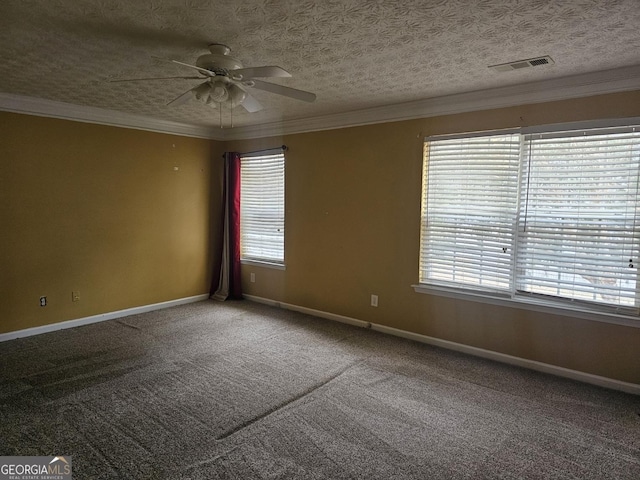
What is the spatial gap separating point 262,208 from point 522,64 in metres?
3.61

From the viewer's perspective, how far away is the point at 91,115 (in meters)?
4.41

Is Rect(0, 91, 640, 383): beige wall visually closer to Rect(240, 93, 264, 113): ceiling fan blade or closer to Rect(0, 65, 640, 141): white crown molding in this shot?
Rect(0, 65, 640, 141): white crown molding

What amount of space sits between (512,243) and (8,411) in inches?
158

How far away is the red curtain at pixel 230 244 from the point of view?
224 inches

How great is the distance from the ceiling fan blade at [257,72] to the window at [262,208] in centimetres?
272

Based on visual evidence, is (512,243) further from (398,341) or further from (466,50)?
(466,50)

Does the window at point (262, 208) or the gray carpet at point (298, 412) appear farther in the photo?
the window at point (262, 208)

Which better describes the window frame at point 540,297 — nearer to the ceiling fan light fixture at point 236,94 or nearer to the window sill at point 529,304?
the window sill at point 529,304

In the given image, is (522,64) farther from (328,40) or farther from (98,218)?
(98,218)

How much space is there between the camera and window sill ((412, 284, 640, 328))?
3067 millimetres

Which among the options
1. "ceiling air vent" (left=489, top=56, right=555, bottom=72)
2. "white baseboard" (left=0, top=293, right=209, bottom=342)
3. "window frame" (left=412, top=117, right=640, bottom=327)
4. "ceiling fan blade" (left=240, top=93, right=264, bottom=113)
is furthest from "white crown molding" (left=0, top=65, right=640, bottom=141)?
"white baseboard" (left=0, top=293, right=209, bottom=342)

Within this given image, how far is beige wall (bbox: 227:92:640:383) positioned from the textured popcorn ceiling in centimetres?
44

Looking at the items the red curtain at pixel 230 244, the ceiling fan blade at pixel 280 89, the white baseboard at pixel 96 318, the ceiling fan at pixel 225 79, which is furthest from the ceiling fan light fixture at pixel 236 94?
the white baseboard at pixel 96 318

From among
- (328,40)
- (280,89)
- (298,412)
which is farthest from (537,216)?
(298,412)
